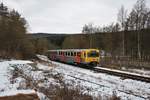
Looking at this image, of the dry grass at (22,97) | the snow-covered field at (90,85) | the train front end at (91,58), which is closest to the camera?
the dry grass at (22,97)

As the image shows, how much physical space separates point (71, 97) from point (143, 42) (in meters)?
40.7

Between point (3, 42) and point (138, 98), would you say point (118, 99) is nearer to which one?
point (138, 98)

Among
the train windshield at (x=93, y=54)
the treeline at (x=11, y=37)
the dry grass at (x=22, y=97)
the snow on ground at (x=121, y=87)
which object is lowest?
the snow on ground at (x=121, y=87)

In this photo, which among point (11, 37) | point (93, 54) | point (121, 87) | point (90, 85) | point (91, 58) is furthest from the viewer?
point (11, 37)

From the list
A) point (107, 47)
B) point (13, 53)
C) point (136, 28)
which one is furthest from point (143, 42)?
point (13, 53)

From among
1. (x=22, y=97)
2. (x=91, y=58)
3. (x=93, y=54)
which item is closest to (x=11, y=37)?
(x=93, y=54)

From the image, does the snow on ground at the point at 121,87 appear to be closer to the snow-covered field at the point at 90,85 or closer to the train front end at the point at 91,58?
the snow-covered field at the point at 90,85

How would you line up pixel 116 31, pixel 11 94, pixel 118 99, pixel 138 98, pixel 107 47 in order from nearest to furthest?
pixel 11 94, pixel 118 99, pixel 138 98, pixel 116 31, pixel 107 47

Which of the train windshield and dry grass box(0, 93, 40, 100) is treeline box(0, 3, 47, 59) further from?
dry grass box(0, 93, 40, 100)

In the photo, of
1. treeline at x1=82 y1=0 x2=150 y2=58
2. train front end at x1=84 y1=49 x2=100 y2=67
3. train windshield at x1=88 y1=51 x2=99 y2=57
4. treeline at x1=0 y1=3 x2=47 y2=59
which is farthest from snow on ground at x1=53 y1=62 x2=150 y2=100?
treeline at x1=0 y1=3 x2=47 y2=59

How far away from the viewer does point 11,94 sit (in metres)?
5.89

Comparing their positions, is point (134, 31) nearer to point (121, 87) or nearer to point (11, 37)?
point (11, 37)

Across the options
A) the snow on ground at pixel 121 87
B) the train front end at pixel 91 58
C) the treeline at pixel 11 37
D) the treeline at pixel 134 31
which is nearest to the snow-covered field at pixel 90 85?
the snow on ground at pixel 121 87

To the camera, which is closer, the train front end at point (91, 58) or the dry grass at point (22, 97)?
the dry grass at point (22, 97)
